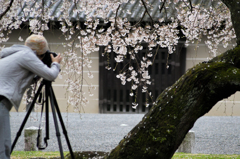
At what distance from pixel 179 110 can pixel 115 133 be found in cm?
434

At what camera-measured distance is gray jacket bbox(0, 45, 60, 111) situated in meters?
2.14

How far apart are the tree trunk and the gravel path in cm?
257

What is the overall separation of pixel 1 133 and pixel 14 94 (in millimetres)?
318

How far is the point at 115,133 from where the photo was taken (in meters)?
6.63

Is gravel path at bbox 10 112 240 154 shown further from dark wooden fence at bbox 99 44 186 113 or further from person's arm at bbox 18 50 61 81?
person's arm at bbox 18 50 61 81

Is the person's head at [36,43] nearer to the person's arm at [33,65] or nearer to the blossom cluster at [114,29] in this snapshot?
the person's arm at [33,65]

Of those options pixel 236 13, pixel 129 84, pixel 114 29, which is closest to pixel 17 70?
pixel 236 13

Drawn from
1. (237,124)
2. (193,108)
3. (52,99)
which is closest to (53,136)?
(52,99)

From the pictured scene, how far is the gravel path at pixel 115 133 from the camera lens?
5340 millimetres

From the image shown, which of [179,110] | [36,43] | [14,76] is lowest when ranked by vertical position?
[179,110]

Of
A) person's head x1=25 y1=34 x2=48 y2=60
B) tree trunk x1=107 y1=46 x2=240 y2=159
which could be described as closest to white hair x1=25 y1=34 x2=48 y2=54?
person's head x1=25 y1=34 x2=48 y2=60

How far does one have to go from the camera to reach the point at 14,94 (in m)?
2.16

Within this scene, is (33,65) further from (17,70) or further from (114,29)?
(114,29)

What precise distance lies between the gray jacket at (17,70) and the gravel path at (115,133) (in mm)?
2481
